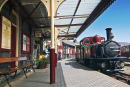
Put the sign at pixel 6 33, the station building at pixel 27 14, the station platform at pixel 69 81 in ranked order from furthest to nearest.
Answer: the sign at pixel 6 33, the station building at pixel 27 14, the station platform at pixel 69 81

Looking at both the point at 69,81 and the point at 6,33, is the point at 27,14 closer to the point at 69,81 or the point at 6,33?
the point at 6,33

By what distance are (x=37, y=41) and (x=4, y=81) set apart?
1342cm

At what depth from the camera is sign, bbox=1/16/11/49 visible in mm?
6086

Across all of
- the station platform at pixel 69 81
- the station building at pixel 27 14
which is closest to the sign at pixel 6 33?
the station building at pixel 27 14

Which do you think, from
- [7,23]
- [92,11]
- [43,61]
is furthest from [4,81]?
[92,11]

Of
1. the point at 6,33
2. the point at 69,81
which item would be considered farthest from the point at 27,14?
the point at 69,81

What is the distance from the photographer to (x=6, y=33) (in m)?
6.45

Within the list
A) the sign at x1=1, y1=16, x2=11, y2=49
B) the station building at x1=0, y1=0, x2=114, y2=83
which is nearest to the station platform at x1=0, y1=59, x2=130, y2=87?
the station building at x1=0, y1=0, x2=114, y2=83

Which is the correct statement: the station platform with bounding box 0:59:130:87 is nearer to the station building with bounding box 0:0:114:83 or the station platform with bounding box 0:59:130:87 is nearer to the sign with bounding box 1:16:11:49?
the station building with bounding box 0:0:114:83

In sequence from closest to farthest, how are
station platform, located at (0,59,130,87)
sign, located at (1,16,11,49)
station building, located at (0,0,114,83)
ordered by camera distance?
station platform, located at (0,59,130,87) < station building, located at (0,0,114,83) < sign, located at (1,16,11,49)

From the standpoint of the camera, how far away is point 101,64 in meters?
8.34

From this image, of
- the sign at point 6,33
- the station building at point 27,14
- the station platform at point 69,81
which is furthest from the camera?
the sign at point 6,33

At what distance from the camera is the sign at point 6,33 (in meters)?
6.09

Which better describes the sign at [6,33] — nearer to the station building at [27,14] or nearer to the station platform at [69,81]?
the station building at [27,14]
